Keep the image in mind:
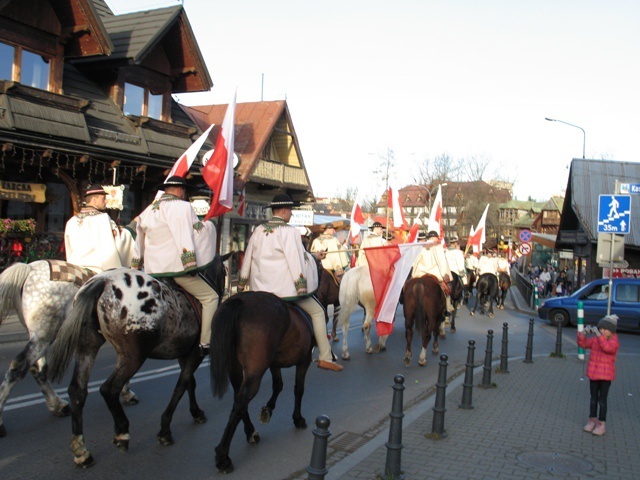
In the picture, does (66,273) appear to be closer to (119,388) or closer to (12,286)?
(12,286)

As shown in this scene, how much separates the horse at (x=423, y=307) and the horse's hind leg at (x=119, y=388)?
6.65 meters

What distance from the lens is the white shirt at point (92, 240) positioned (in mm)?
7008

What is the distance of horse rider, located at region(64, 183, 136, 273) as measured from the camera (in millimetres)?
7012

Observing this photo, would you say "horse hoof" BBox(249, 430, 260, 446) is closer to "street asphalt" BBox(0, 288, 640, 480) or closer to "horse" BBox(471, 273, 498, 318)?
"street asphalt" BBox(0, 288, 640, 480)

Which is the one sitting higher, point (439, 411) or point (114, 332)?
point (114, 332)

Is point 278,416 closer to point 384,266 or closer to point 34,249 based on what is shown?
point 384,266

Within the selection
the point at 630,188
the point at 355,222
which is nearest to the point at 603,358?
the point at 630,188

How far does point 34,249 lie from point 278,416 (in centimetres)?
1175

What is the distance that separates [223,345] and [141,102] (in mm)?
18111

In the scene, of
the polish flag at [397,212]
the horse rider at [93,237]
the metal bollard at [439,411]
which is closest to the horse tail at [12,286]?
the horse rider at [93,237]

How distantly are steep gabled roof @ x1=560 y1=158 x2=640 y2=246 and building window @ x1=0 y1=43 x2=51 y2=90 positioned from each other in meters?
20.2

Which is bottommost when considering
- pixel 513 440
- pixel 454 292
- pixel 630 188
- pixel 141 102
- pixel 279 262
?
pixel 513 440

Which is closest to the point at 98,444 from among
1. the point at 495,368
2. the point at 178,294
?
the point at 178,294

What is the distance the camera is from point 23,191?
57.8 feet
